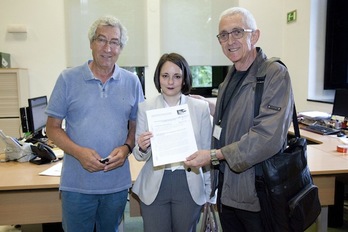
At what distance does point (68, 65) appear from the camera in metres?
4.44

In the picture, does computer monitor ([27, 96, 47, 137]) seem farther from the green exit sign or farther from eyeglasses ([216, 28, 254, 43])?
the green exit sign

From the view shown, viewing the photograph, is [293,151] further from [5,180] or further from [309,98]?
[309,98]

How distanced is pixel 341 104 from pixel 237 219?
259 cm

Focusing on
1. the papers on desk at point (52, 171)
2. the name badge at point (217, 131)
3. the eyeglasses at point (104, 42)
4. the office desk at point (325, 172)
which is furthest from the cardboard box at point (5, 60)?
the office desk at point (325, 172)

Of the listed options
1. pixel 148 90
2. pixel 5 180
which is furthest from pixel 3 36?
pixel 5 180

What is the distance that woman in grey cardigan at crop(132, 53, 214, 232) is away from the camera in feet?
5.19

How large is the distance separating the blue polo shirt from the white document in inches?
9.7

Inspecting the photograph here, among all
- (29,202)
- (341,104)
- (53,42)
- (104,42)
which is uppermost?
(53,42)

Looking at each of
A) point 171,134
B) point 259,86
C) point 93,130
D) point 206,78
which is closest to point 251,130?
point 259,86

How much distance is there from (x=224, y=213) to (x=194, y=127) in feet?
1.60

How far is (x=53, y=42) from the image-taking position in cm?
436

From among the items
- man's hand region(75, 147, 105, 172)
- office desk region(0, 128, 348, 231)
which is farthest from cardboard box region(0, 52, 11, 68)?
man's hand region(75, 147, 105, 172)

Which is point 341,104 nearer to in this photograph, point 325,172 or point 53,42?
point 325,172

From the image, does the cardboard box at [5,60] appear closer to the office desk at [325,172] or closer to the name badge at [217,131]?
the name badge at [217,131]
